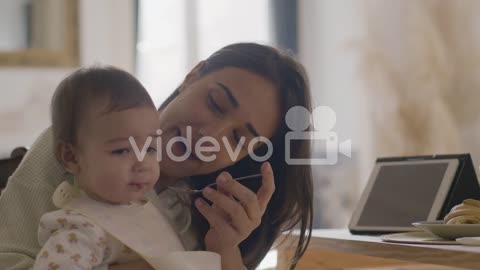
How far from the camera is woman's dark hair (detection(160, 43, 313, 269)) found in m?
1.32

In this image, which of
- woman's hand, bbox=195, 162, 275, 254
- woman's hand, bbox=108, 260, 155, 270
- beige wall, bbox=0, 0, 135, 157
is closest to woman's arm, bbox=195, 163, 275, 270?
woman's hand, bbox=195, 162, 275, 254

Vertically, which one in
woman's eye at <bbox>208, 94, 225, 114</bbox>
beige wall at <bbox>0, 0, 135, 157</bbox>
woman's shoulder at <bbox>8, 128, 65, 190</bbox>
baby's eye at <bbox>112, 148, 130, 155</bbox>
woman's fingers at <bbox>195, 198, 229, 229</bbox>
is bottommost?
beige wall at <bbox>0, 0, 135, 157</bbox>

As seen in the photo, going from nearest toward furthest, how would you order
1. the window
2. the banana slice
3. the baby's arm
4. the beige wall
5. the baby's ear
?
the baby's arm → the baby's ear → the banana slice → the beige wall → the window

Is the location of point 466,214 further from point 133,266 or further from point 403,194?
point 133,266

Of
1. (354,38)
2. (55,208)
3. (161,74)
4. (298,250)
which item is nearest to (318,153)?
(354,38)

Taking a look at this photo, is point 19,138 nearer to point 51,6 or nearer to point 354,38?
point 51,6

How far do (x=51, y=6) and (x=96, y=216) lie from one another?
8.52 ft

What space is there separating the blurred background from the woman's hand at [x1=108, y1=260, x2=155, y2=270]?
6.76ft

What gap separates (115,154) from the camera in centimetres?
98

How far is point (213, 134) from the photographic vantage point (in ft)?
4.00

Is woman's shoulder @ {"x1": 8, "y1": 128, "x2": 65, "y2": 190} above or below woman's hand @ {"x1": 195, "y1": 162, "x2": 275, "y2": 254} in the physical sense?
above

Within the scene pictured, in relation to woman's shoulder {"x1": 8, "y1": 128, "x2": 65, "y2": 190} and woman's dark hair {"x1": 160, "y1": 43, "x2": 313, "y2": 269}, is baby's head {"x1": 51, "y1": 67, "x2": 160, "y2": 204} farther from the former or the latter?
woman's dark hair {"x1": 160, "y1": 43, "x2": 313, "y2": 269}

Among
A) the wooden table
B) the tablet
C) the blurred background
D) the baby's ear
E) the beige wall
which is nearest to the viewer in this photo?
the baby's ear

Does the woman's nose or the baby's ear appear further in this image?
the woman's nose
